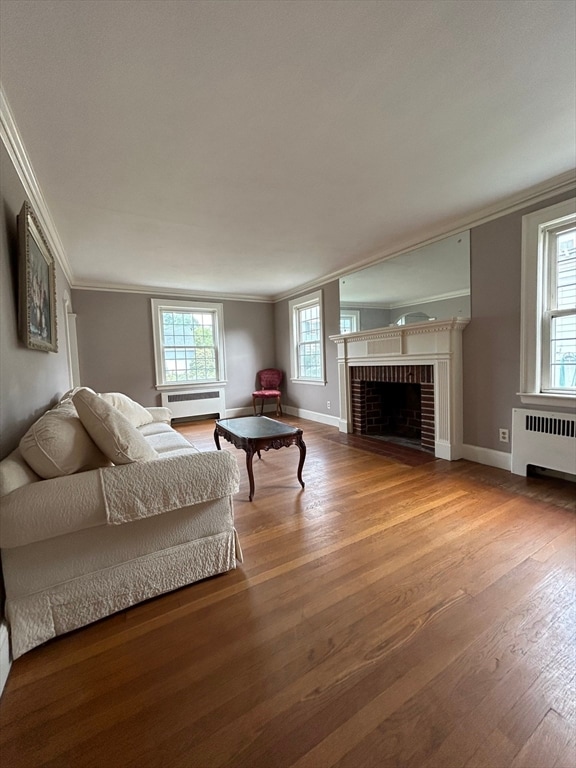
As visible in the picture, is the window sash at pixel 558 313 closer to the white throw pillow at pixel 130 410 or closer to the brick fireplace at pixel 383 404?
the brick fireplace at pixel 383 404

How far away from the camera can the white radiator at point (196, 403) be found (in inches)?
224

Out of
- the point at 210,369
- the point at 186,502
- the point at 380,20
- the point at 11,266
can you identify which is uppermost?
the point at 380,20

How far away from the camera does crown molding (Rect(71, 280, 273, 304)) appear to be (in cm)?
504

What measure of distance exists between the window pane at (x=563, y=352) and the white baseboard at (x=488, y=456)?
2.51 ft

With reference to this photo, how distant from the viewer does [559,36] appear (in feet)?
4.42

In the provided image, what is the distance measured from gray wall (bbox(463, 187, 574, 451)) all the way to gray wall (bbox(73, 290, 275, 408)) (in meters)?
4.14

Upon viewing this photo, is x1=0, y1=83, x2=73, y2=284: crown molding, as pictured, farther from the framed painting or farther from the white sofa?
the white sofa

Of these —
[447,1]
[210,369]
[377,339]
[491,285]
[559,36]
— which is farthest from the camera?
[210,369]

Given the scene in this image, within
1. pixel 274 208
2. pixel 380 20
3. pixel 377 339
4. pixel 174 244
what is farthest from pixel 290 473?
pixel 380 20

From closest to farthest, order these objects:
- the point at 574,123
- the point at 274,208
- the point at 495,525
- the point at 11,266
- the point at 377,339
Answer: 1. the point at 11,266
2. the point at 574,123
3. the point at 495,525
4. the point at 274,208
5. the point at 377,339

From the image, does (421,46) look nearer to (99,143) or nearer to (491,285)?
(99,143)

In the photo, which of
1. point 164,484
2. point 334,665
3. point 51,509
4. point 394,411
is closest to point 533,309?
point 394,411

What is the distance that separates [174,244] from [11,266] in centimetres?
A: 209

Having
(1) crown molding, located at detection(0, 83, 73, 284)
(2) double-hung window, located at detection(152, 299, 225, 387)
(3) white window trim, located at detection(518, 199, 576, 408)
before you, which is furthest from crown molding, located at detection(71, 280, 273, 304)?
(3) white window trim, located at detection(518, 199, 576, 408)
